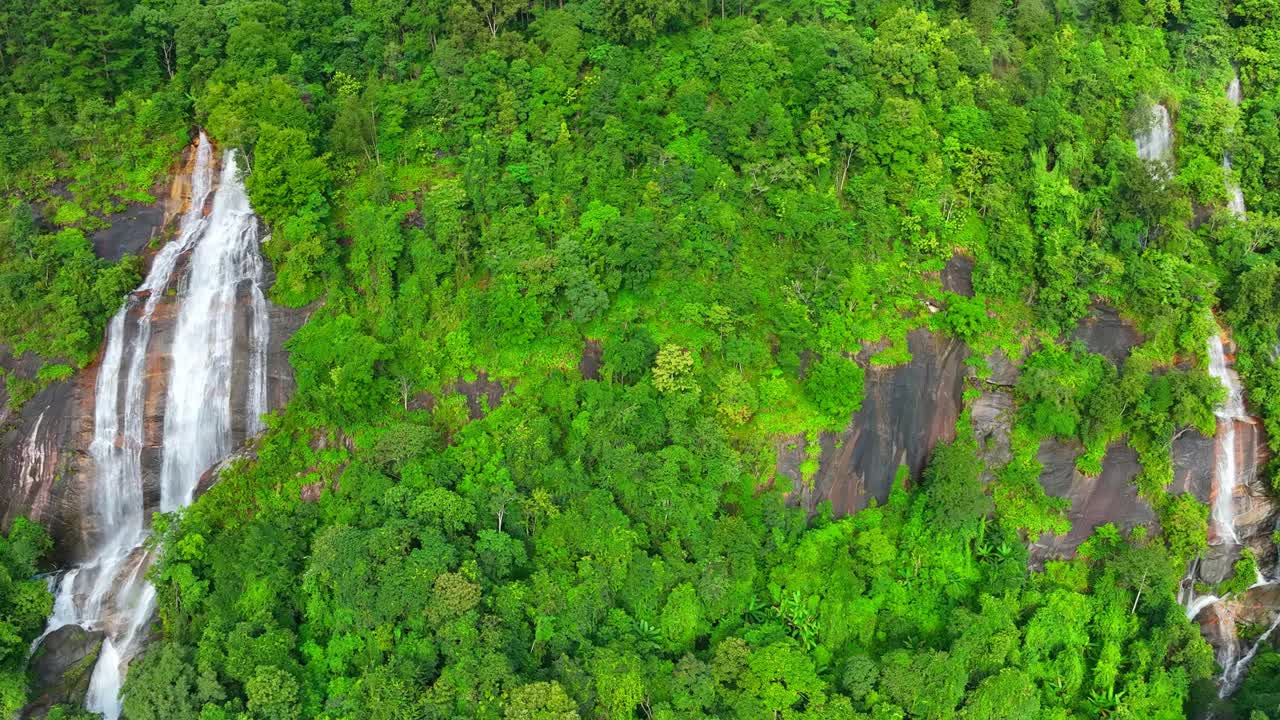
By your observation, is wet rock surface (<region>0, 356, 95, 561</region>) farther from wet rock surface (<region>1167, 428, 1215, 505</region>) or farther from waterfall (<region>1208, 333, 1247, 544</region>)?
waterfall (<region>1208, 333, 1247, 544</region>)

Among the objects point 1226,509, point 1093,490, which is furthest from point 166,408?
point 1226,509

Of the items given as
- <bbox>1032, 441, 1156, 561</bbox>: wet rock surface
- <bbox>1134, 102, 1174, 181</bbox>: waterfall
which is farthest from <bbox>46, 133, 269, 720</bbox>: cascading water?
<bbox>1134, 102, 1174, 181</bbox>: waterfall

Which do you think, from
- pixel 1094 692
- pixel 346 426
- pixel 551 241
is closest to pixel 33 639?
pixel 346 426

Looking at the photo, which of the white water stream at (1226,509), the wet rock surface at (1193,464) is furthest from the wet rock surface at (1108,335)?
the wet rock surface at (1193,464)

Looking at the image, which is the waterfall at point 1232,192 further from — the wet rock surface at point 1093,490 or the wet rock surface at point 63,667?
the wet rock surface at point 63,667

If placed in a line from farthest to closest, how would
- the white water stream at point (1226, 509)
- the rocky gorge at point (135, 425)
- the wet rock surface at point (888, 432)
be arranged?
1. the white water stream at point (1226, 509)
2. the wet rock surface at point (888, 432)
3. the rocky gorge at point (135, 425)

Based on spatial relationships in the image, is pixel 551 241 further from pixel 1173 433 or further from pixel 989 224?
pixel 1173 433

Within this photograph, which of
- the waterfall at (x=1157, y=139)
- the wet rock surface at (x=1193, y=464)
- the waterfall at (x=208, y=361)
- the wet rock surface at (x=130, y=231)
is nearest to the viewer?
the waterfall at (x=208, y=361)
